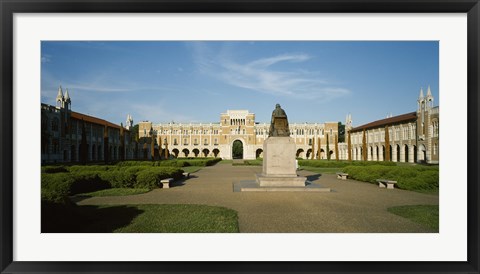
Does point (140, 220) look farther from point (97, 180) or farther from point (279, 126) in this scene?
point (279, 126)

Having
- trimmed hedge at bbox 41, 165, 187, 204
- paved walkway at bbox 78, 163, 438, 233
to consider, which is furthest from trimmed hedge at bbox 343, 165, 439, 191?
trimmed hedge at bbox 41, 165, 187, 204

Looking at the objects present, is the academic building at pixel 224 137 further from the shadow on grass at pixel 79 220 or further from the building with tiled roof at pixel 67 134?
the shadow on grass at pixel 79 220

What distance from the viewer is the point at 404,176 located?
15.6 m

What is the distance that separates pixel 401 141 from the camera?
46.4 metres

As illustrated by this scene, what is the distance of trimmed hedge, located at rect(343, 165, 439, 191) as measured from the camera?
13719 mm

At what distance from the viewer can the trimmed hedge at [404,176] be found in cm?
1372

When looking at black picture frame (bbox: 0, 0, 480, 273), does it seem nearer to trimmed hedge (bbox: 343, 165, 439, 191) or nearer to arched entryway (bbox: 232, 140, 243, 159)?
trimmed hedge (bbox: 343, 165, 439, 191)

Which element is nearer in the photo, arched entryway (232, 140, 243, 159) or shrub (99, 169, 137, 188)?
shrub (99, 169, 137, 188)

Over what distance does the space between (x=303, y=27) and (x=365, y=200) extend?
7215mm

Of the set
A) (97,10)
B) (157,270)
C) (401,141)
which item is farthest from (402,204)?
(401,141)

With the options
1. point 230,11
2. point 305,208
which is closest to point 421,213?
point 305,208

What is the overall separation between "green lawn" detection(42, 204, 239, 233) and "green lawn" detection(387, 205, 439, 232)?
4543 mm

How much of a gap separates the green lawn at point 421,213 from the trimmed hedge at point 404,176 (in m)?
4.63

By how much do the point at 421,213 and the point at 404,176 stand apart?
8090 mm
